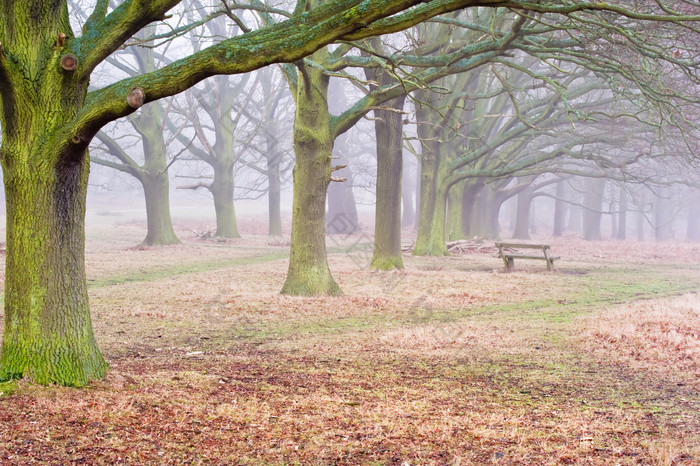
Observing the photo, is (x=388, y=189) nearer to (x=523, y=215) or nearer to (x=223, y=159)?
(x=223, y=159)

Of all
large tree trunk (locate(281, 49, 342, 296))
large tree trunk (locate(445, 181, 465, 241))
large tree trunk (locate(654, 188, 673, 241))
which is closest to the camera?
large tree trunk (locate(281, 49, 342, 296))

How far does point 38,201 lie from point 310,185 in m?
7.61

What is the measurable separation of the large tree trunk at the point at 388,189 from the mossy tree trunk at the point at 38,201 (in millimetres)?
12724

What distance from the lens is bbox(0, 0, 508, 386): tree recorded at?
18.0ft

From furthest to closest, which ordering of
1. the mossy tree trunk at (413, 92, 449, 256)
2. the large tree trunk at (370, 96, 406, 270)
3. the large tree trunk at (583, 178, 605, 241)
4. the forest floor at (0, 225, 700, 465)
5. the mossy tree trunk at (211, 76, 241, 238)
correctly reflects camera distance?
Result: the large tree trunk at (583, 178, 605, 241)
the mossy tree trunk at (211, 76, 241, 238)
the mossy tree trunk at (413, 92, 449, 256)
the large tree trunk at (370, 96, 406, 270)
the forest floor at (0, 225, 700, 465)

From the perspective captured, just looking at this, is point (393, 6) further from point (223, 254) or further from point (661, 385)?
point (223, 254)

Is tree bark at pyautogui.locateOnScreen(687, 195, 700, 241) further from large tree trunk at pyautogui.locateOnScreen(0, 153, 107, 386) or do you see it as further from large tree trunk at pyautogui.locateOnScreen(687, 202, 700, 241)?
large tree trunk at pyautogui.locateOnScreen(0, 153, 107, 386)

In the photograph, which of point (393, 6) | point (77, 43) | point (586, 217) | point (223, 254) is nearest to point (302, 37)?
point (393, 6)

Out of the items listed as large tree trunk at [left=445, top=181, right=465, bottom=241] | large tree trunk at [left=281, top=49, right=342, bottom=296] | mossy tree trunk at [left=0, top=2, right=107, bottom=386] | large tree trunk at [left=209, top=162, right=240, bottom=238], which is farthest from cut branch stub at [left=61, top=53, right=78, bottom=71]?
large tree trunk at [left=209, top=162, right=240, bottom=238]

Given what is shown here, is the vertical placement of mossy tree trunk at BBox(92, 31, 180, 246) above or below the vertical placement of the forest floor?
above

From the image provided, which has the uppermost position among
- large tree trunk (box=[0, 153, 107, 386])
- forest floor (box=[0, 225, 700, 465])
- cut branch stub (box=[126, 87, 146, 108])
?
cut branch stub (box=[126, 87, 146, 108])

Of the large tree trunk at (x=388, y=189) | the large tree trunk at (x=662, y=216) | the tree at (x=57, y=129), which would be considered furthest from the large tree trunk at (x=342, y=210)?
the tree at (x=57, y=129)

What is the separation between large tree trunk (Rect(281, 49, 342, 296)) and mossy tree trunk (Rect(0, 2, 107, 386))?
7.29 metres

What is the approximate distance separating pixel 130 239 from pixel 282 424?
89.6ft
